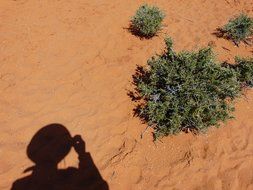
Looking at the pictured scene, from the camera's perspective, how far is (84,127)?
4562 mm

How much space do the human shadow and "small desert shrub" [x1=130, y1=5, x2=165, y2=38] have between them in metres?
2.80

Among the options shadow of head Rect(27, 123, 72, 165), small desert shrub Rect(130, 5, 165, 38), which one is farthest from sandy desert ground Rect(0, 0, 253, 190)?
small desert shrub Rect(130, 5, 165, 38)

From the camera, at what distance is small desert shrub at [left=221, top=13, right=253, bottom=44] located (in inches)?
261

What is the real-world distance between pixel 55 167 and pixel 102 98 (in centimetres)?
139

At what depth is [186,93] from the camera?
14.7 ft

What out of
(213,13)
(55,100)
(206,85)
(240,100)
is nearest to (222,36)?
(213,13)

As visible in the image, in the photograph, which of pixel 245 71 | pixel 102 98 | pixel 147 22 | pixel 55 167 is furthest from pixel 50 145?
pixel 245 71

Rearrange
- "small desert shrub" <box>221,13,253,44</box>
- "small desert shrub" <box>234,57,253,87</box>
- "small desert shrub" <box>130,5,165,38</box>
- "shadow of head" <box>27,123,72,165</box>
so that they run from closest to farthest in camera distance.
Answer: "shadow of head" <box>27,123,72,165</box> < "small desert shrub" <box>234,57,253,87</box> < "small desert shrub" <box>130,5,165,38</box> < "small desert shrub" <box>221,13,253,44</box>

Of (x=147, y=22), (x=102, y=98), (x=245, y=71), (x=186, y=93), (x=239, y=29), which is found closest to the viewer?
(x=186, y=93)

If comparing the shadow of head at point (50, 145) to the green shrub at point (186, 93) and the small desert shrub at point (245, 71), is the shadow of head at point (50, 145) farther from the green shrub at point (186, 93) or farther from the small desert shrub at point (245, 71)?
the small desert shrub at point (245, 71)

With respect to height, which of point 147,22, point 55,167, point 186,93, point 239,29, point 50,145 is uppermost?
point 147,22

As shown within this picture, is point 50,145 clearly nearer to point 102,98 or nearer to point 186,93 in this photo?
point 102,98

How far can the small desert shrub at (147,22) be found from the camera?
6.25 m

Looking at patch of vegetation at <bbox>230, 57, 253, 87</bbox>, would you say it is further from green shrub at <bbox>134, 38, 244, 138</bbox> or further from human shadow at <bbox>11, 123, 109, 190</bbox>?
human shadow at <bbox>11, 123, 109, 190</bbox>
